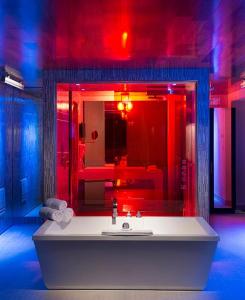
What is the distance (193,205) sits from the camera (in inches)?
225

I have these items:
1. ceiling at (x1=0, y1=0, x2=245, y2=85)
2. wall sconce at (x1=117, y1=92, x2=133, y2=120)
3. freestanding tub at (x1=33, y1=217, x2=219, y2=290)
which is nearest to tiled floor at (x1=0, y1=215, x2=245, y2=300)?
freestanding tub at (x1=33, y1=217, x2=219, y2=290)

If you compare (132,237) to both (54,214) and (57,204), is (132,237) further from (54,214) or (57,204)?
(57,204)

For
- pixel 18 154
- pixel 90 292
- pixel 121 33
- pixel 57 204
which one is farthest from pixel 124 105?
pixel 90 292

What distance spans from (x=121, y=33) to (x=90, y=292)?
7.53 feet

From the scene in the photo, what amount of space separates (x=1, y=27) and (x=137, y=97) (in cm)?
411

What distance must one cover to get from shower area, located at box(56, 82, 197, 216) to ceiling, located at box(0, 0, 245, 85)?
190 cm

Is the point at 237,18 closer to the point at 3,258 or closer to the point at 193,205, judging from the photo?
the point at 193,205

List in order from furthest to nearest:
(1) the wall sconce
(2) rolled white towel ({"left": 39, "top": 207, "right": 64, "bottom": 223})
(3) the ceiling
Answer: (1) the wall sconce, (2) rolled white towel ({"left": 39, "top": 207, "right": 64, "bottom": 223}), (3) the ceiling

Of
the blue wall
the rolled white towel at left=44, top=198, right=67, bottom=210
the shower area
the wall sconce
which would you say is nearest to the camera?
the rolled white towel at left=44, top=198, right=67, bottom=210

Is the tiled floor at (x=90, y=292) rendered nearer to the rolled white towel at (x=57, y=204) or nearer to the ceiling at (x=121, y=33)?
the rolled white towel at (x=57, y=204)

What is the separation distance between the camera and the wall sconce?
7419 millimetres

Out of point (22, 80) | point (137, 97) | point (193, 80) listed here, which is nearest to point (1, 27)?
point (193, 80)

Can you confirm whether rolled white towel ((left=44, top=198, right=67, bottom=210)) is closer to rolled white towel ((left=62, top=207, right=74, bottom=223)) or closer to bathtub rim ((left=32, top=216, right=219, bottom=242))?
rolled white towel ((left=62, top=207, right=74, bottom=223))

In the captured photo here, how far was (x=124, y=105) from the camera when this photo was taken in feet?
24.6
